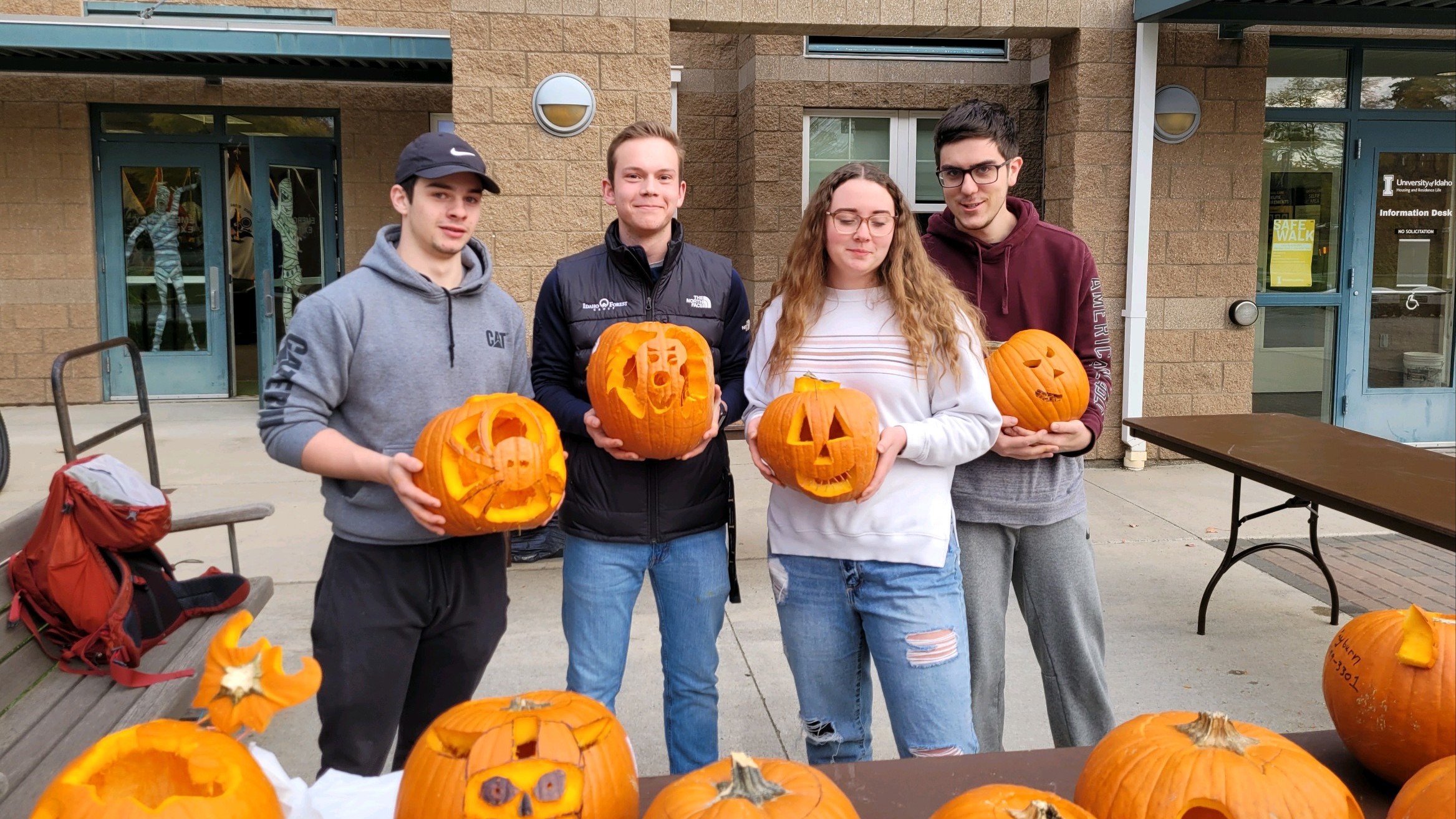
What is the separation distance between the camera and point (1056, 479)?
284 cm

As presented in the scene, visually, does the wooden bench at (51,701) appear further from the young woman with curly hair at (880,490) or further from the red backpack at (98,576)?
the young woman with curly hair at (880,490)

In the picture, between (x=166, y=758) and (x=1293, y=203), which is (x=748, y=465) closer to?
(x=1293, y=203)

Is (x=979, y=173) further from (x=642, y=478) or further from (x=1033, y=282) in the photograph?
(x=642, y=478)

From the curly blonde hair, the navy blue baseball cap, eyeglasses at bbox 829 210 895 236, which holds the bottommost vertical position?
the curly blonde hair

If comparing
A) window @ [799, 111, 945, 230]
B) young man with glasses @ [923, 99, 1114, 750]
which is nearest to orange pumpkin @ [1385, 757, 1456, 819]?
young man with glasses @ [923, 99, 1114, 750]

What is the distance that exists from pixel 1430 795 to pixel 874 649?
1.35 metres

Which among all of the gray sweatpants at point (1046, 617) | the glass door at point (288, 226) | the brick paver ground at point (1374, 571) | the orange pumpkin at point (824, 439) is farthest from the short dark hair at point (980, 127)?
the glass door at point (288, 226)

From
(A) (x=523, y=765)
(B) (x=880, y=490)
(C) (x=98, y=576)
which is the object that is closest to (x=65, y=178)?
(C) (x=98, y=576)

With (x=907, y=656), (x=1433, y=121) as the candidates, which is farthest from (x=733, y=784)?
(x=1433, y=121)

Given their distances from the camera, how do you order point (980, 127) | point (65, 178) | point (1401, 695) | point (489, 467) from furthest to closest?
1. point (65, 178)
2. point (980, 127)
3. point (489, 467)
4. point (1401, 695)

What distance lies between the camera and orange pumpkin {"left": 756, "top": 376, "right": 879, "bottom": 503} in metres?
2.31

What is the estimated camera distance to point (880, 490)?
2477mm

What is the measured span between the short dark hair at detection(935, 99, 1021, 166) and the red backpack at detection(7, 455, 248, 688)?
8.61ft

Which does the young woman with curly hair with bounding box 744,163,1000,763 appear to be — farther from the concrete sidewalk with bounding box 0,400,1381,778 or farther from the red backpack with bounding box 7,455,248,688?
the red backpack with bounding box 7,455,248,688
